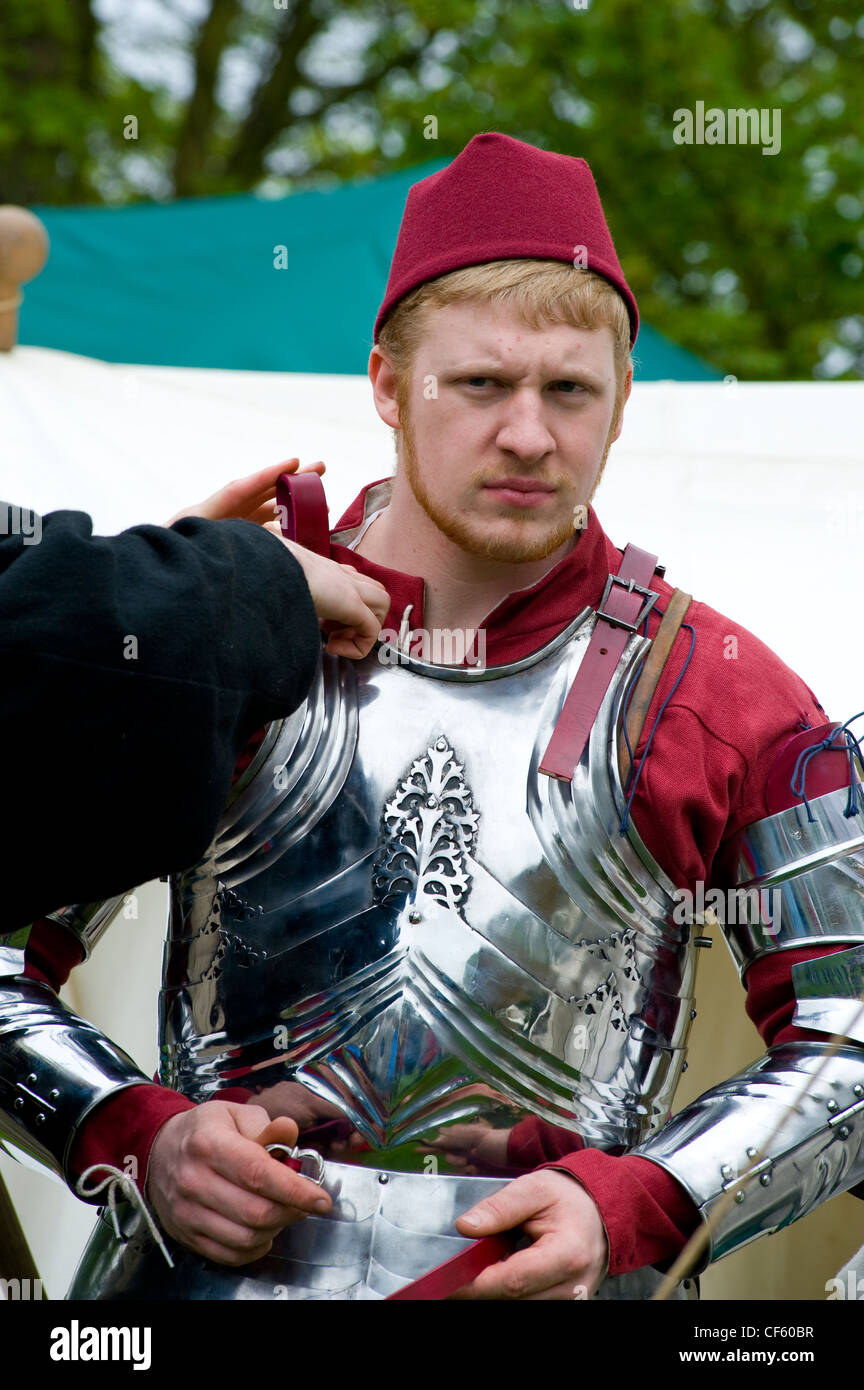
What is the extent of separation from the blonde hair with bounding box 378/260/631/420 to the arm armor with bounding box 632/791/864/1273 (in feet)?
2.15

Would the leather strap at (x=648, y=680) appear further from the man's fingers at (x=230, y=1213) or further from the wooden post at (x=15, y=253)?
the wooden post at (x=15, y=253)

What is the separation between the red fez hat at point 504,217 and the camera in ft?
6.61

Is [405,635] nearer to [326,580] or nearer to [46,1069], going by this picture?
[326,580]

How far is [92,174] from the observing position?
11742 millimetres

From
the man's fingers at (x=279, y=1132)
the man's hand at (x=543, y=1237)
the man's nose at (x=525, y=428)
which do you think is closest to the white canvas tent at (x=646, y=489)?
the man's nose at (x=525, y=428)

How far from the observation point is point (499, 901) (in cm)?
196

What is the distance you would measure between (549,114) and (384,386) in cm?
903

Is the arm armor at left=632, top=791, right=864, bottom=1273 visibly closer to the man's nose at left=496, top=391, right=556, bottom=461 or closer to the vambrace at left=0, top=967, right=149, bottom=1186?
the man's nose at left=496, top=391, right=556, bottom=461

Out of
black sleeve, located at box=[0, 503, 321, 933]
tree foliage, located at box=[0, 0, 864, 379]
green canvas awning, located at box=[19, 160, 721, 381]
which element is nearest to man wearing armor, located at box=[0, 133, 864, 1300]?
black sleeve, located at box=[0, 503, 321, 933]

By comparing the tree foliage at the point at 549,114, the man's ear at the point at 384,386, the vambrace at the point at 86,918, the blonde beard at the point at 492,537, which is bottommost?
the vambrace at the point at 86,918

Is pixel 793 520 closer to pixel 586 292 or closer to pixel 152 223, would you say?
pixel 586 292

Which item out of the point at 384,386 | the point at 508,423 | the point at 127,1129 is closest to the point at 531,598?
the point at 508,423
